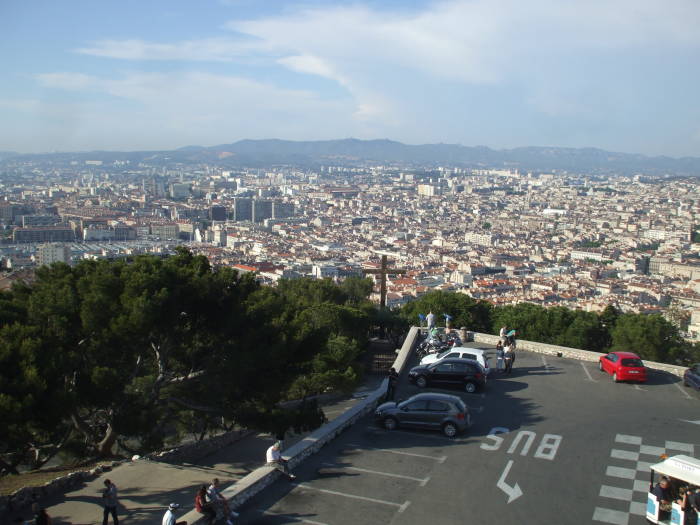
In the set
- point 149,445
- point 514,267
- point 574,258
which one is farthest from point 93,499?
point 574,258

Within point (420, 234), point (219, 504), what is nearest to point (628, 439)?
point (219, 504)

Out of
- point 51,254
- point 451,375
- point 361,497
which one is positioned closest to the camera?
point 361,497

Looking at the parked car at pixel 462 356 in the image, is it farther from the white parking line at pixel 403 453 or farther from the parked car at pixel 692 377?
the white parking line at pixel 403 453

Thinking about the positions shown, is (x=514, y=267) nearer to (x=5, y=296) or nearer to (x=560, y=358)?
(x=560, y=358)

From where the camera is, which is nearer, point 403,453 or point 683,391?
point 403,453

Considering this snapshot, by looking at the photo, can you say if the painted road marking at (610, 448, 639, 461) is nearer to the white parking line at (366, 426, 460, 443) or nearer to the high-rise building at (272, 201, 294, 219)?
the white parking line at (366, 426, 460, 443)

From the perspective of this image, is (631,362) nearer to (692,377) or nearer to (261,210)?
(692,377)

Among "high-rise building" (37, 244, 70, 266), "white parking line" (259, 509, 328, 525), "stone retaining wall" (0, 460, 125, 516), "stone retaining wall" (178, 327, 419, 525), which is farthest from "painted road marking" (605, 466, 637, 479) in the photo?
"high-rise building" (37, 244, 70, 266)
